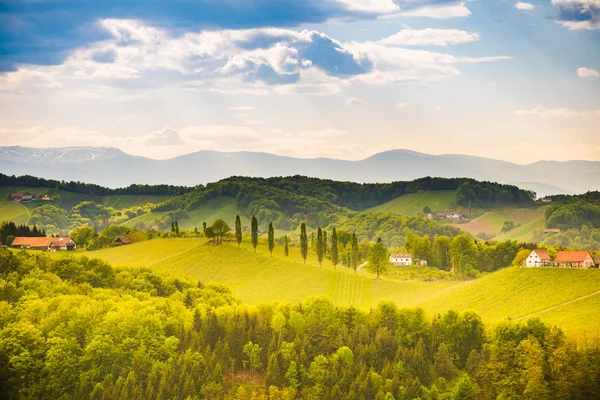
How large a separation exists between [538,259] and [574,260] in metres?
11.3

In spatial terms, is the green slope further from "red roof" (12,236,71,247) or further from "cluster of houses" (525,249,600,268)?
"red roof" (12,236,71,247)

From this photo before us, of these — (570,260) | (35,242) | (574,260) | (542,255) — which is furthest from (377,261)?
(35,242)

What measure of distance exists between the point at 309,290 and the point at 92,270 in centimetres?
4500

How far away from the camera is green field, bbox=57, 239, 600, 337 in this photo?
12321 cm

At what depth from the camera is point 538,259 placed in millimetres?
163125

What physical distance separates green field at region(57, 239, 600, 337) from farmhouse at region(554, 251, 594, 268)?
49.2ft

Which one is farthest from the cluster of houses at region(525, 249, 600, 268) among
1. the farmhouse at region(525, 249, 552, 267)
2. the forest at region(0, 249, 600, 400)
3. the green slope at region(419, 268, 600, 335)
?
the forest at region(0, 249, 600, 400)

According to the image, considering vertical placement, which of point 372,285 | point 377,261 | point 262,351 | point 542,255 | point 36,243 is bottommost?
point 262,351

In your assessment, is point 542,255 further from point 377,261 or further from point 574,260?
point 377,261

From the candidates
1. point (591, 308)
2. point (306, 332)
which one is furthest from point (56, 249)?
point (591, 308)

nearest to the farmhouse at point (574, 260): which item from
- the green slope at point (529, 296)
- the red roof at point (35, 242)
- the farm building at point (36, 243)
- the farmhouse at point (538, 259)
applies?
the farmhouse at point (538, 259)

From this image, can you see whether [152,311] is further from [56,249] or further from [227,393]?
[56,249]

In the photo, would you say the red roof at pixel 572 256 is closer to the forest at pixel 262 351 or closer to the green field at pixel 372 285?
the green field at pixel 372 285

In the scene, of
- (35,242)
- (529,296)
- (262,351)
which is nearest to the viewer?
(262,351)
